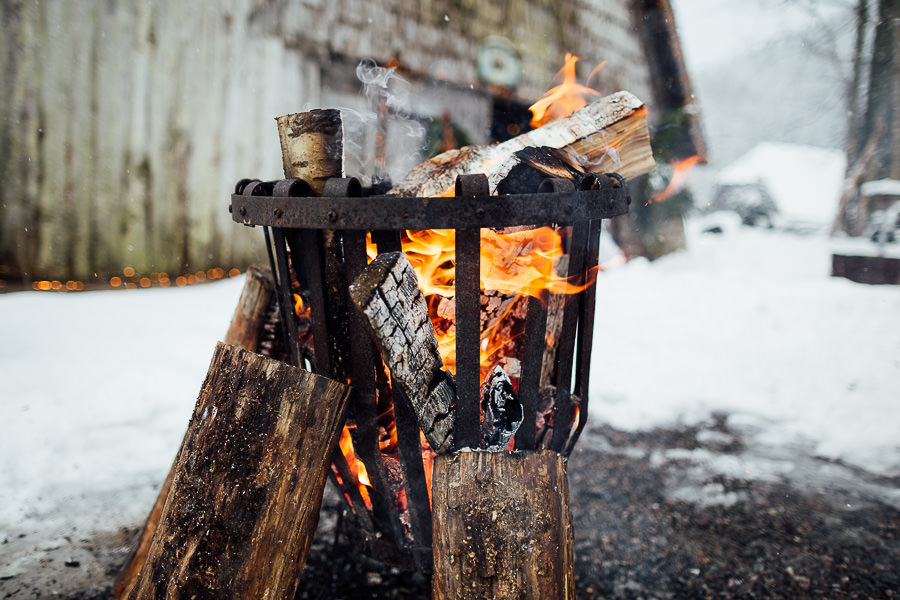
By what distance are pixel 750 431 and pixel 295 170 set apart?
3.02 m

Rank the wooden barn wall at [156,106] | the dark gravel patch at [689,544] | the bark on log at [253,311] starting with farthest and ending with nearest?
the wooden barn wall at [156,106] → the bark on log at [253,311] → the dark gravel patch at [689,544]

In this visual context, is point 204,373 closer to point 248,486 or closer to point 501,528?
point 248,486

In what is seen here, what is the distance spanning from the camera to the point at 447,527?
1271mm

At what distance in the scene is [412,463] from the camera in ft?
4.68

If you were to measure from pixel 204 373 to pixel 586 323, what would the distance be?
274cm

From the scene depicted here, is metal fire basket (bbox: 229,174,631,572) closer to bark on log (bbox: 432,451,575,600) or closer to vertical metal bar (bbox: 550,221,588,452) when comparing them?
vertical metal bar (bbox: 550,221,588,452)

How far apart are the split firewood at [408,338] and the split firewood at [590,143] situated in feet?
1.70

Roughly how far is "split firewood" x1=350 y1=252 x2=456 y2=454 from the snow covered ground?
1.66 m

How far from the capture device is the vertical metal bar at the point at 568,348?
140 cm

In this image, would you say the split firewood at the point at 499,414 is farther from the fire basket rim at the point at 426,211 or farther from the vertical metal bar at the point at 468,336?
the fire basket rim at the point at 426,211

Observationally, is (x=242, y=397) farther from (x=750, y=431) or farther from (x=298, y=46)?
(x=298, y=46)

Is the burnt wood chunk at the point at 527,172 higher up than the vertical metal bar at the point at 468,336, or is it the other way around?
the burnt wood chunk at the point at 527,172

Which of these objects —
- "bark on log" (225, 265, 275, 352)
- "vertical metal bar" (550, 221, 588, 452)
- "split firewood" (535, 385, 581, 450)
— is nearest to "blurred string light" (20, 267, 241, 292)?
"bark on log" (225, 265, 275, 352)

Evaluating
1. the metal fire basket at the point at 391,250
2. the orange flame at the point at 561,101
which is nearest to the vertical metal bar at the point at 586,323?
the metal fire basket at the point at 391,250
